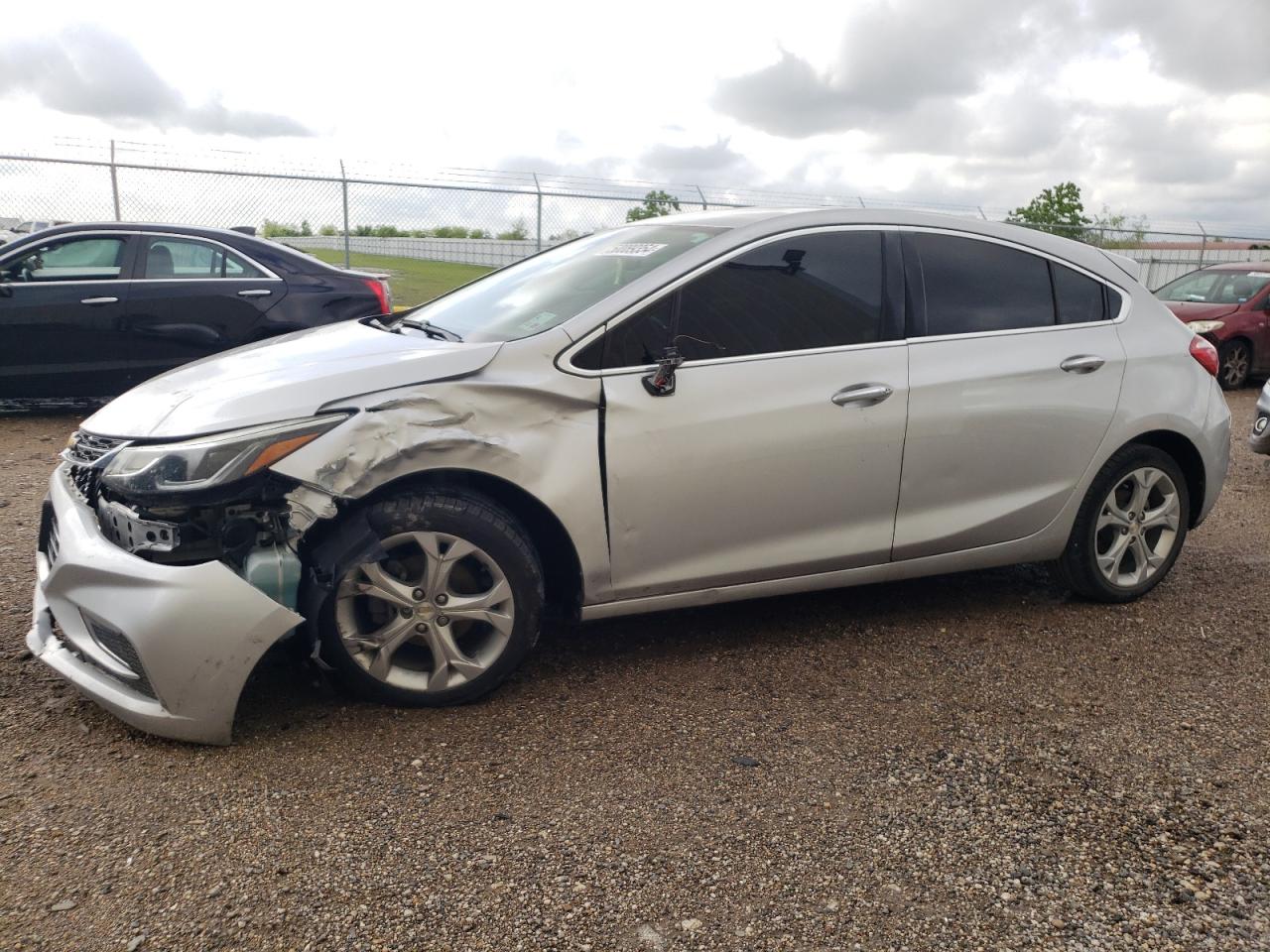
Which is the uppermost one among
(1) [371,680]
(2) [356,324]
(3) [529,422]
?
(2) [356,324]

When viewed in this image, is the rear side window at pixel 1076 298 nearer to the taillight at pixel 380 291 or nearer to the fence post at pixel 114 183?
the taillight at pixel 380 291

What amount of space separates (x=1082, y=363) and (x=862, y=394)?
1077 mm

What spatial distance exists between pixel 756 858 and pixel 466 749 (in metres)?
0.96

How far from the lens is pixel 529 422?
10.8 ft

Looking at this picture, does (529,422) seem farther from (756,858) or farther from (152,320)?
(152,320)

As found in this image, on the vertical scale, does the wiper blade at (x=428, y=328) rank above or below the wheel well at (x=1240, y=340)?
above

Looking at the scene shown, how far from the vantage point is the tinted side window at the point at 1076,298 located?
13.8 feet

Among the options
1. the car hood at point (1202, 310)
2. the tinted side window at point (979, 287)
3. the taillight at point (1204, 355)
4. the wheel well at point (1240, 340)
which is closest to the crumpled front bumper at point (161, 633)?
the tinted side window at point (979, 287)

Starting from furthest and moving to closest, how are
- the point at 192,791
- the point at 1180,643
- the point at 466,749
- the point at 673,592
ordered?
the point at 1180,643, the point at 673,592, the point at 466,749, the point at 192,791

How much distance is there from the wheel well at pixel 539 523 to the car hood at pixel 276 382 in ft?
0.99

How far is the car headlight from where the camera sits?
2.94 metres

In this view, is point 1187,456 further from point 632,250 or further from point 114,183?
point 114,183

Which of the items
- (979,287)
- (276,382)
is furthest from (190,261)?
(979,287)

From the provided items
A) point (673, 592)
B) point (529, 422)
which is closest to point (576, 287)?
point (529, 422)
